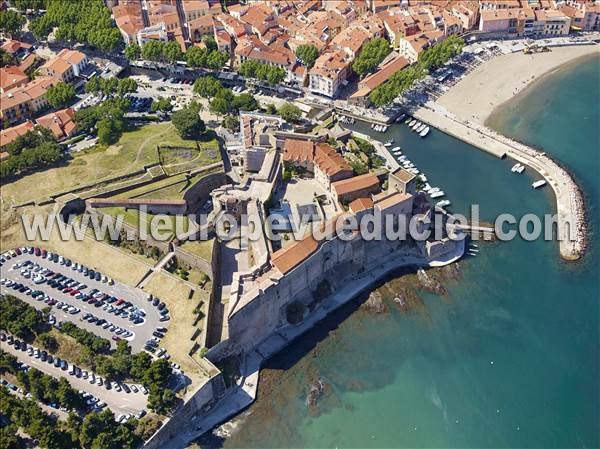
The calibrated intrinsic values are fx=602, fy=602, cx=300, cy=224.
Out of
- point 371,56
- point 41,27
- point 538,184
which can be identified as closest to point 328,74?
point 371,56

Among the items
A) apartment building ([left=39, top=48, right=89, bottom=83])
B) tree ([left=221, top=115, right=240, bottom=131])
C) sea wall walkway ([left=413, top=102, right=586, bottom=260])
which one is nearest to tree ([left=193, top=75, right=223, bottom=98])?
tree ([left=221, top=115, right=240, bottom=131])

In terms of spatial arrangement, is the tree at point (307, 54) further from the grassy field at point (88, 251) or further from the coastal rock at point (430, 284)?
the grassy field at point (88, 251)

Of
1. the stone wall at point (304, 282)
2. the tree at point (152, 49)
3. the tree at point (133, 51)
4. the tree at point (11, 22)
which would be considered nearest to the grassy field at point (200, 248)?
the stone wall at point (304, 282)

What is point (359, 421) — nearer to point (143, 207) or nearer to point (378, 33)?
point (143, 207)

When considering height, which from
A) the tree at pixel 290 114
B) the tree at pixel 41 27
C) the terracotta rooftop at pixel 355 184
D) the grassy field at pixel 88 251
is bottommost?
the grassy field at pixel 88 251

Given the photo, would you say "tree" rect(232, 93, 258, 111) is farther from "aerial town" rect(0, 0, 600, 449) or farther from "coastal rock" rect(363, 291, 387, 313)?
"coastal rock" rect(363, 291, 387, 313)

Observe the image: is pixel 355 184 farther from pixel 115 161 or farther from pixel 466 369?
pixel 115 161
